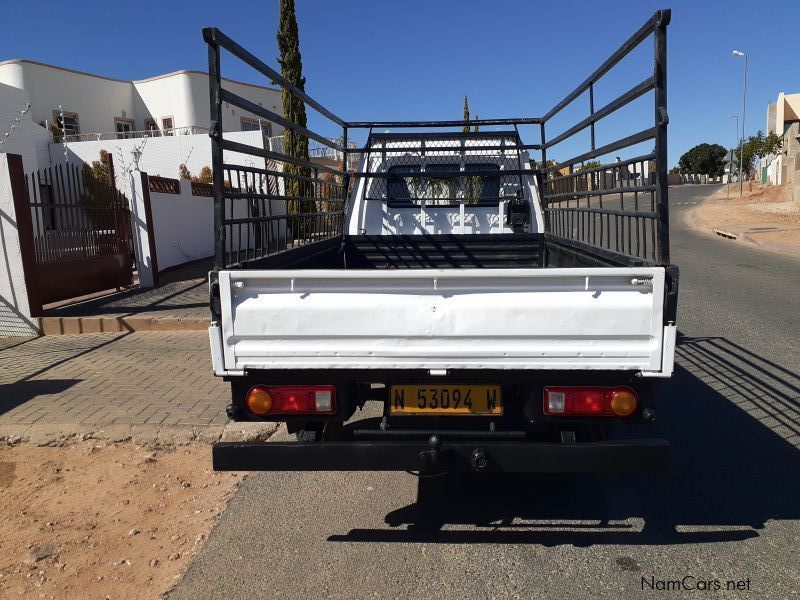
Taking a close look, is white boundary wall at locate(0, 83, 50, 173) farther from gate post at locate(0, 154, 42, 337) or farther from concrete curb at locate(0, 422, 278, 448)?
concrete curb at locate(0, 422, 278, 448)

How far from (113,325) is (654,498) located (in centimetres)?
719

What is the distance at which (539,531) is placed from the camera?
3.21m

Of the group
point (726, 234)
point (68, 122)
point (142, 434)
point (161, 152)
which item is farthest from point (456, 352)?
point (68, 122)

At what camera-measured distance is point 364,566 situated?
2922mm

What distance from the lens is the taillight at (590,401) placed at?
110 inches

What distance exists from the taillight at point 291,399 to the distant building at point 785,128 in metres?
47.5

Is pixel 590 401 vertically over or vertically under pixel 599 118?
under

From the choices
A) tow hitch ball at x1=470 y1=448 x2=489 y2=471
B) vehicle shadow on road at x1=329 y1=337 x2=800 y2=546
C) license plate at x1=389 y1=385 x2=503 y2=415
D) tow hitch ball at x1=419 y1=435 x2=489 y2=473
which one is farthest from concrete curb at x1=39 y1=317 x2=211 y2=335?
tow hitch ball at x1=470 y1=448 x2=489 y2=471

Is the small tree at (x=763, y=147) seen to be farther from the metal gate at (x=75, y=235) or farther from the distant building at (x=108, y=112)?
the metal gate at (x=75, y=235)

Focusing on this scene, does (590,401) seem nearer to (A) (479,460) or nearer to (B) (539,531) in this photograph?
(A) (479,460)

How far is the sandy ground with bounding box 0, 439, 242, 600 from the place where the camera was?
2912mm

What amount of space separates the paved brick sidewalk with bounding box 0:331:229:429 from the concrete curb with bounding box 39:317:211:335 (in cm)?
19

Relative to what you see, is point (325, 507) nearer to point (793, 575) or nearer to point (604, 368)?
point (604, 368)

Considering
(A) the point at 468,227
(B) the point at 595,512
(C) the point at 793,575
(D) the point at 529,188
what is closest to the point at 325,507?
(B) the point at 595,512
